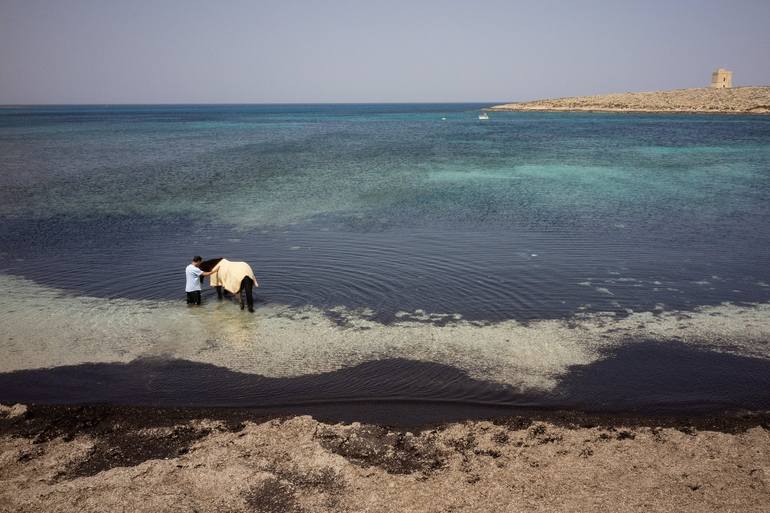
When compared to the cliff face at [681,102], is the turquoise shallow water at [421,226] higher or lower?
lower

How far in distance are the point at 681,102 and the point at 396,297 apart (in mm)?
110051

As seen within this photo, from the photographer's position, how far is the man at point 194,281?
42.6 feet

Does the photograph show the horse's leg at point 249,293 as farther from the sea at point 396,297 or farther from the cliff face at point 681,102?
the cliff face at point 681,102

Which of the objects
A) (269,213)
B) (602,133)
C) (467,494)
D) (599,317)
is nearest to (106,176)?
(269,213)

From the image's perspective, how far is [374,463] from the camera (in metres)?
7.41

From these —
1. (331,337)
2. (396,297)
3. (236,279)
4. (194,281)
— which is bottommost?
(331,337)

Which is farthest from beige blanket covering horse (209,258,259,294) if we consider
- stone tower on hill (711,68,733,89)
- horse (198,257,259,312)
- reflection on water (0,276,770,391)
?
stone tower on hill (711,68,733,89)

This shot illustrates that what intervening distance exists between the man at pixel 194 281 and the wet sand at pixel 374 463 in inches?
177

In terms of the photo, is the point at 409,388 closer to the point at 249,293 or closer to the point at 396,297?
the point at 396,297

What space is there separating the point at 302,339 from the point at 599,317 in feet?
21.5

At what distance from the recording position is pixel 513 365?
33.9ft

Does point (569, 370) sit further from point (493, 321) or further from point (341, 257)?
Answer: point (341, 257)

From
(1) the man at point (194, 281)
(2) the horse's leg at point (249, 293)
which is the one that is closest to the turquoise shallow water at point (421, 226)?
(2) the horse's leg at point (249, 293)

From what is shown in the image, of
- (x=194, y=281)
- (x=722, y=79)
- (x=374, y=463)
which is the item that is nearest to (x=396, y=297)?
(x=194, y=281)
